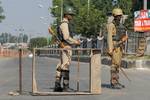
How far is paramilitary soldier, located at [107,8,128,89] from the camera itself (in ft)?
47.8

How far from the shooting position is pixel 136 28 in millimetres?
39844

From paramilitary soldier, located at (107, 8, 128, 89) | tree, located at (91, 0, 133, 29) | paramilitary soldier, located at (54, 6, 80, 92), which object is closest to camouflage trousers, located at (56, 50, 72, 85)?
paramilitary soldier, located at (54, 6, 80, 92)

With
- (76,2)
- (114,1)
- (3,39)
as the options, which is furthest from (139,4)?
(3,39)

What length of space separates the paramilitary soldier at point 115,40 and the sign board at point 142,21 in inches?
938

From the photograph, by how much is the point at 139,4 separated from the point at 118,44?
63653 mm

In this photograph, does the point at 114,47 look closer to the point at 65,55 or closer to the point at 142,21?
the point at 65,55

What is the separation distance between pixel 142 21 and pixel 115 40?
2486 centimetres

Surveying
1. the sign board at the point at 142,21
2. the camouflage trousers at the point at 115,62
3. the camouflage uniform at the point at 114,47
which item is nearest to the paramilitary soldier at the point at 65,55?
the camouflage uniform at the point at 114,47

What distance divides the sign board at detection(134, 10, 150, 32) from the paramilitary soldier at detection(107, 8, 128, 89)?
78.2 feet

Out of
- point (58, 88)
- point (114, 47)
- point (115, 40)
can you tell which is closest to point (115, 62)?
point (114, 47)

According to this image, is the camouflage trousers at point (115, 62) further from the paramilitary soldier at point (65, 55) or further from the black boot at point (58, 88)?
the black boot at point (58, 88)

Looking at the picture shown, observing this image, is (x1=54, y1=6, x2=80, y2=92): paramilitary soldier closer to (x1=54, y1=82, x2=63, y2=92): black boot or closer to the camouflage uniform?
(x1=54, y1=82, x2=63, y2=92): black boot

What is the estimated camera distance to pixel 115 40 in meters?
14.7

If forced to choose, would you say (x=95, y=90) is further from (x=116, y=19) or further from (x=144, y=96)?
(x=116, y=19)
